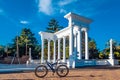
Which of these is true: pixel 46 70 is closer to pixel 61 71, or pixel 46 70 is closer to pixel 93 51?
pixel 61 71

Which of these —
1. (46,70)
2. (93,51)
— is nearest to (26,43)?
(93,51)

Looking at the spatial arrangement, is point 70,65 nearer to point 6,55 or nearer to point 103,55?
point 103,55

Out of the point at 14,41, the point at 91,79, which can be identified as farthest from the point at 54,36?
the point at 14,41

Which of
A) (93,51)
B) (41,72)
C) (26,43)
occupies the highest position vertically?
(26,43)

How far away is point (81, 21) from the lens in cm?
2759

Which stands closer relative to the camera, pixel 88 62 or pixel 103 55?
pixel 88 62

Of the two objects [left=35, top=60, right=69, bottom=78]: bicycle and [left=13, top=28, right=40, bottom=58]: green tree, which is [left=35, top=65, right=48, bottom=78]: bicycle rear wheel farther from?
[left=13, top=28, right=40, bottom=58]: green tree

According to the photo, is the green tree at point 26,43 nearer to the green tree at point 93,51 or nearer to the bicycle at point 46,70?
the green tree at point 93,51

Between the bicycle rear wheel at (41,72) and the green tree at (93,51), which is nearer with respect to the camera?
the bicycle rear wheel at (41,72)

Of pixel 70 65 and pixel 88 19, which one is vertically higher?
pixel 88 19

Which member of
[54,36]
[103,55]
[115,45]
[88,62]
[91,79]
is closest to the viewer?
[91,79]

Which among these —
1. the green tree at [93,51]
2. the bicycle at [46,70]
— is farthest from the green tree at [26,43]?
the bicycle at [46,70]

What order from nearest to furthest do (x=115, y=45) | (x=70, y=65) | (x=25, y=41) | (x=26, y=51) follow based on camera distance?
(x=70, y=65) < (x=115, y=45) < (x=26, y=51) < (x=25, y=41)

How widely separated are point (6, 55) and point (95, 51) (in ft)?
73.4
